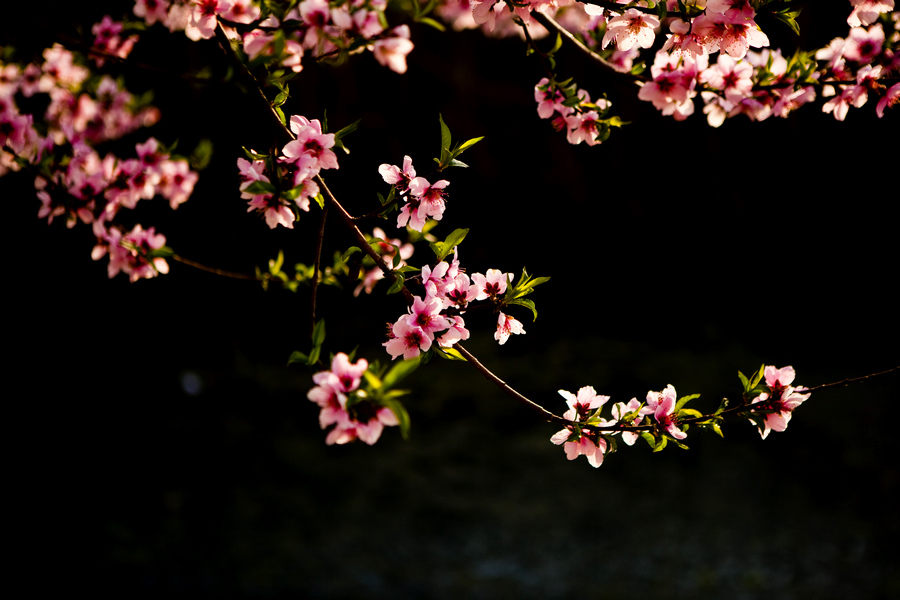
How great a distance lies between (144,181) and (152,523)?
227 centimetres

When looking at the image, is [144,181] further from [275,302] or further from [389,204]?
[275,302]

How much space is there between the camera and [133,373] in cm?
530

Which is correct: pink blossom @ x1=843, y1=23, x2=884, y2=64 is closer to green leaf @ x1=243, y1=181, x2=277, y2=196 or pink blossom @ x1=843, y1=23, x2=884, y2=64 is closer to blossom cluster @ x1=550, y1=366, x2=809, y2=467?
blossom cluster @ x1=550, y1=366, x2=809, y2=467

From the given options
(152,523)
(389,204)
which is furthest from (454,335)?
(152,523)

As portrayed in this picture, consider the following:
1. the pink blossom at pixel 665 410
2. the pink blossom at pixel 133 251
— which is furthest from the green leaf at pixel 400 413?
the pink blossom at pixel 133 251

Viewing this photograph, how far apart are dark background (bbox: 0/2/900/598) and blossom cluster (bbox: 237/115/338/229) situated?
0.56 m

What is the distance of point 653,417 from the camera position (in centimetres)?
151

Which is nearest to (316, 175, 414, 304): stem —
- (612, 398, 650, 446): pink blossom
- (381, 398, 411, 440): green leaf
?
(381, 398, 411, 440): green leaf

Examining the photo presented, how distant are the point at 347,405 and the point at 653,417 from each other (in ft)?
2.45

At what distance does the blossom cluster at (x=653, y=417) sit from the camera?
142 centimetres

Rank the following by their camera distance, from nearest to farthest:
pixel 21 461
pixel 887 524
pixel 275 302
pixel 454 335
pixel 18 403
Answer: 1. pixel 454 335
2. pixel 887 524
3. pixel 21 461
4. pixel 18 403
5. pixel 275 302

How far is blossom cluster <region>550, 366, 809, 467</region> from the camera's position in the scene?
1.42 metres

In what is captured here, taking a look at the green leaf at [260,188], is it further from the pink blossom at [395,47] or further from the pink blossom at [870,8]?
the pink blossom at [870,8]

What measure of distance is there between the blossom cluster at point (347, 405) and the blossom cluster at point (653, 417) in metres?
0.49
